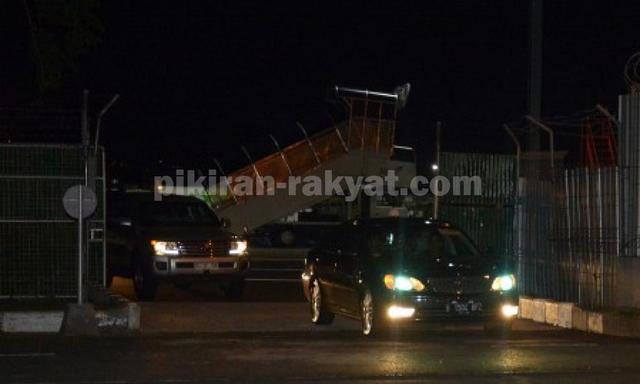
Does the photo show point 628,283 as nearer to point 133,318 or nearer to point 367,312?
point 367,312

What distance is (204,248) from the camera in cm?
1892

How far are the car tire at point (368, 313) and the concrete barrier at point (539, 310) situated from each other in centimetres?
329

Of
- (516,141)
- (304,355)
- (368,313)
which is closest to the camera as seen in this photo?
(304,355)

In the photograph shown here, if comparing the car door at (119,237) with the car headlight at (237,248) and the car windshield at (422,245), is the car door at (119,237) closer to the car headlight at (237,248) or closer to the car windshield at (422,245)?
the car headlight at (237,248)

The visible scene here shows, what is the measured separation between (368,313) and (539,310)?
3526 millimetres

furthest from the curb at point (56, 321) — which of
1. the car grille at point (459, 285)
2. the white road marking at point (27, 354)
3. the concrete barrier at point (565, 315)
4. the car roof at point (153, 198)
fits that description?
the concrete barrier at point (565, 315)

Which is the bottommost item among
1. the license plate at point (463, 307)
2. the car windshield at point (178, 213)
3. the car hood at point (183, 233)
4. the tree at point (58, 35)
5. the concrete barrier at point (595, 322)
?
the concrete barrier at point (595, 322)

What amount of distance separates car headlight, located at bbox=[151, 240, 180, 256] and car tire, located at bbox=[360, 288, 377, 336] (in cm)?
521

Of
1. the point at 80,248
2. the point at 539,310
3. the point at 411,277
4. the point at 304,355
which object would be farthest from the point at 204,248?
the point at 304,355

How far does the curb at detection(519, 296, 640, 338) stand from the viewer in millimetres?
14648

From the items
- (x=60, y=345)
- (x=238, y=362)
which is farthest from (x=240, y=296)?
(x=238, y=362)

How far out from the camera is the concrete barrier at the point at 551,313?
52.9 ft

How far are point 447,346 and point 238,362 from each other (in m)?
2.78

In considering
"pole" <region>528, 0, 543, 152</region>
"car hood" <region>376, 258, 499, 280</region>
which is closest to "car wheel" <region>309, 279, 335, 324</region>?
"car hood" <region>376, 258, 499, 280</region>
